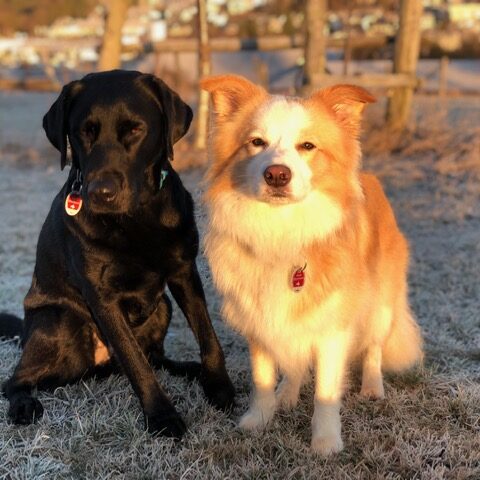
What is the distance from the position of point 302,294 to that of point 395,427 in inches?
30.0

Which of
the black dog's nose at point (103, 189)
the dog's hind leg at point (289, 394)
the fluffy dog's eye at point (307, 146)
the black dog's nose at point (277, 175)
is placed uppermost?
the fluffy dog's eye at point (307, 146)

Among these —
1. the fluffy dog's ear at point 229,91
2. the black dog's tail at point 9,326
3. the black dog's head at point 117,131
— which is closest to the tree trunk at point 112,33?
the black dog's tail at point 9,326

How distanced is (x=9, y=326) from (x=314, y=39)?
610 centimetres

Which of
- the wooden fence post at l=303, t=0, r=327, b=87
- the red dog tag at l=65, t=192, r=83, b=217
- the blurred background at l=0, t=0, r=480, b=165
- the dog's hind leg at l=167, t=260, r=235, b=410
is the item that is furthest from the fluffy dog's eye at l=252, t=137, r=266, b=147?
the wooden fence post at l=303, t=0, r=327, b=87

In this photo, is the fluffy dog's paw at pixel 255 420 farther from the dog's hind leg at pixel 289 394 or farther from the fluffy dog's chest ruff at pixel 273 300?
the fluffy dog's chest ruff at pixel 273 300

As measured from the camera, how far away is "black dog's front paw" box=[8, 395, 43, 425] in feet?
8.89

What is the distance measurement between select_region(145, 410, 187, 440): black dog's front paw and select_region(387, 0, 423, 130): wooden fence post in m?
7.31

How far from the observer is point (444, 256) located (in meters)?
Answer: 5.01

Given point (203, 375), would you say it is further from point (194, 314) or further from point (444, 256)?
point (444, 256)

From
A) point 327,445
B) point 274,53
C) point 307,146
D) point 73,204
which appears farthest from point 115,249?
point 274,53

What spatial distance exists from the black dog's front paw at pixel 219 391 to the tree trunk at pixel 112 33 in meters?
7.13

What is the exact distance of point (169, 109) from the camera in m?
2.60

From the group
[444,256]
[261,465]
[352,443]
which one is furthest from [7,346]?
[444,256]

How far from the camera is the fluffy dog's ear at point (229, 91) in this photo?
2.46 m
